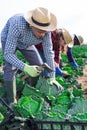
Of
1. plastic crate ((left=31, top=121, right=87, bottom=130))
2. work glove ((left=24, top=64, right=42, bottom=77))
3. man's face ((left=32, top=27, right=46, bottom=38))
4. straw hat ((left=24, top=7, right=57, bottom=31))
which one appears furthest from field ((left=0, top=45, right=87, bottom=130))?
straw hat ((left=24, top=7, right=57, bottom=31))

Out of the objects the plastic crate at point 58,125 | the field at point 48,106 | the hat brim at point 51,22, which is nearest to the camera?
the plastic crate at point 58,125

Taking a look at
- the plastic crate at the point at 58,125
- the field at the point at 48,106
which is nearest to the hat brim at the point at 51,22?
the field at the point at 48,106

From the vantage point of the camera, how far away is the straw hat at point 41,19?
626 centimetres

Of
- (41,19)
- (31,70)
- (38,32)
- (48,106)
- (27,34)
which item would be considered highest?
(41,19)

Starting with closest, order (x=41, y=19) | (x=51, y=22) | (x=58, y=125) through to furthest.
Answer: (x=58, y=125), (x=41, y=19), (x=51, y=22)

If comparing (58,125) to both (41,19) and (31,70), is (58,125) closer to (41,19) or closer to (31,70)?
(31,70)

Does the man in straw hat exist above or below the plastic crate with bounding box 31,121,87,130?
above

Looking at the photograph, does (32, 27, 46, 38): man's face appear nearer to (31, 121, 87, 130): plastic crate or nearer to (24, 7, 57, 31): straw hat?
(24, 7, 57, 31): straw hat

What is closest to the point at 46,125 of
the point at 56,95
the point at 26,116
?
the point at 26,116

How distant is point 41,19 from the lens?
634 cm

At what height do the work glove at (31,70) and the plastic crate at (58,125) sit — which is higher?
the plastic crate at (58,125)

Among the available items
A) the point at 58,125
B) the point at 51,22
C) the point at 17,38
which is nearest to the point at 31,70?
the point at 17,38

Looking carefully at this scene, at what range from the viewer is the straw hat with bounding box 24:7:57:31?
20.5 ft

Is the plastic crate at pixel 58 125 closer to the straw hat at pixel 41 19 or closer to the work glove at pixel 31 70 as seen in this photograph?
the work glove at pixel 31 70
